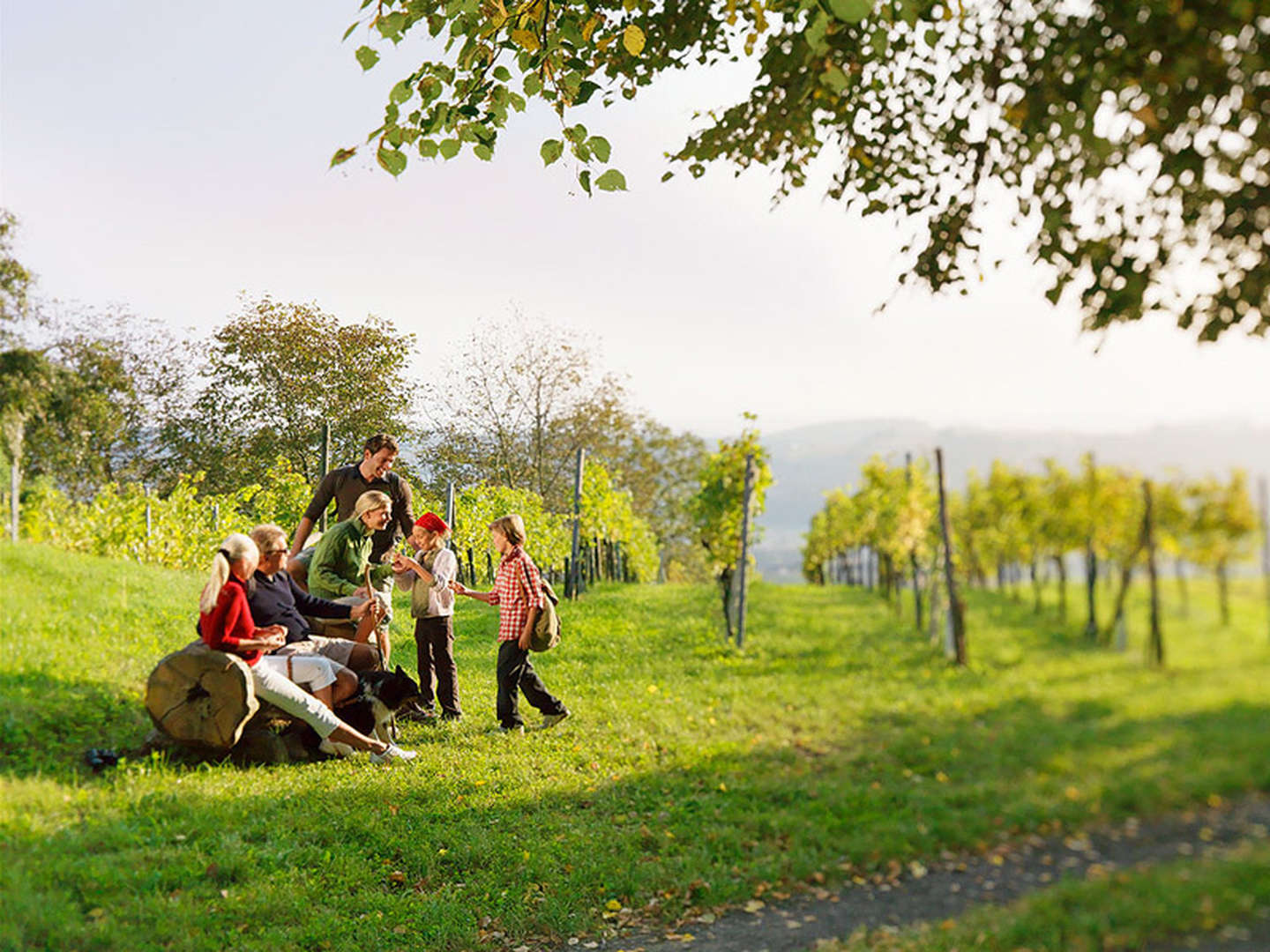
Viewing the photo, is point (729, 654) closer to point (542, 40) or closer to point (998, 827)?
point (998, 827)

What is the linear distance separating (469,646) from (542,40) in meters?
2.82

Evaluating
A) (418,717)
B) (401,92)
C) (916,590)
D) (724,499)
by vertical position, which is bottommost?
(418,717)

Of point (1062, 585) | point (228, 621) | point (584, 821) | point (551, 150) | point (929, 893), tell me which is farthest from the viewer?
point (584, 821)

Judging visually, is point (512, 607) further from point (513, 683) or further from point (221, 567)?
point (221, 567)

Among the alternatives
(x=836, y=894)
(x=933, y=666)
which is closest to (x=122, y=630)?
(x=836, y=894)

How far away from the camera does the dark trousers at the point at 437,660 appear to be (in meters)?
4.93

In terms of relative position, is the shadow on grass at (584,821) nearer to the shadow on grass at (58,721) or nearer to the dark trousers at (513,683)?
the shadow on grass at (58,721)

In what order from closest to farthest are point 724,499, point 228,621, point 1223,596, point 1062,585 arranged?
1. point 1223,596
2. point 1062,585
3. point 228,621
4. point 724,499

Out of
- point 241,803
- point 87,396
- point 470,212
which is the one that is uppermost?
point 470,212

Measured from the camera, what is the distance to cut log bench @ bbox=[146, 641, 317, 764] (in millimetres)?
Result: 4371

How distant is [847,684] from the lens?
18.6 ft

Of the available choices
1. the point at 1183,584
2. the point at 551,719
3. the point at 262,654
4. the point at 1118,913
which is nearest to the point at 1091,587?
the point at 1183,584

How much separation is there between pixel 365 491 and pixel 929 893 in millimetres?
3228

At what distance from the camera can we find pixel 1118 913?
330 cm
